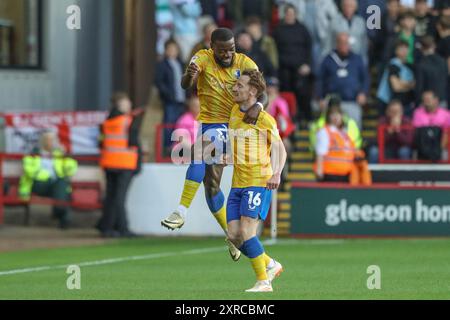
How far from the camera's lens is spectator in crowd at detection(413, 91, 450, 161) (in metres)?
24.2

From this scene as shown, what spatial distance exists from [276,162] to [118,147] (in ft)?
33.2

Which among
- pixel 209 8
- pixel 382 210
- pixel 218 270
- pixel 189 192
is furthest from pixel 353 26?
pixel 189 192

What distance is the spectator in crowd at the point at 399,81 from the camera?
25766 millimetres

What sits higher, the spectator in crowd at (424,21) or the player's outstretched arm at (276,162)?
the spectator in crowd at (424,21)

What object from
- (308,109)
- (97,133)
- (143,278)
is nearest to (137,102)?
(97,133)

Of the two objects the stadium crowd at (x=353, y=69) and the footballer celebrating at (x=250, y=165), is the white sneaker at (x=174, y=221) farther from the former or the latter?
the stadium crowd at (x=353, y=69)

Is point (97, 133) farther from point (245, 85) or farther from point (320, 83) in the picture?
point (245, 85)

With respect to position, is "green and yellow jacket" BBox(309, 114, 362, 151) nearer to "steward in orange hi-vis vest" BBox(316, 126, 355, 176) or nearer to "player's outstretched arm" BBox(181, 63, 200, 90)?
"steward in orange hi-vis vest" BBox(316, 126, 355, 176)

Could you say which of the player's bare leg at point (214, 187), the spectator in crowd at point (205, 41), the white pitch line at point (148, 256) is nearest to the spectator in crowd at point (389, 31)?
the spectator in crowd at point (205, 41)

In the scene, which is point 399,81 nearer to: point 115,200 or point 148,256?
point 115,200

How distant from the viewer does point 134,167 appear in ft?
79.9

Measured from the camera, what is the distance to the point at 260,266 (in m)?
14.8

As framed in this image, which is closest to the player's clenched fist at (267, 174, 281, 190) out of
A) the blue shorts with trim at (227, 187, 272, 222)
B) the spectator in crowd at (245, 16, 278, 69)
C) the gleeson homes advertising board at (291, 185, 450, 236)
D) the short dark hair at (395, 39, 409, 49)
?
the blue shorts with trim at (227, 187, 272, 222)

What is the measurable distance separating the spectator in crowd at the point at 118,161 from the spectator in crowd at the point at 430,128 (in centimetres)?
444
